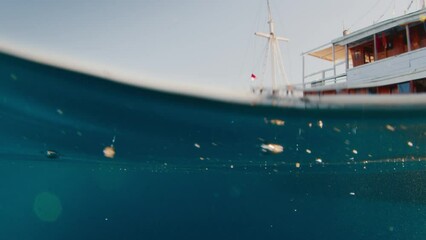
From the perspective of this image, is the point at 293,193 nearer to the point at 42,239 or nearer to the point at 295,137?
the point at 295,137

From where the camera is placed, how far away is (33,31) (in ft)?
18.9

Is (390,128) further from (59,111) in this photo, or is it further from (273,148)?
(59,111)

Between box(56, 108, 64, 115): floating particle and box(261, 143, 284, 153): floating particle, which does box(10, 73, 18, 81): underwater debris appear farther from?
box(261, 143, 284, 153): floating particle

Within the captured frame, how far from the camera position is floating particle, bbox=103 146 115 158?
12344 mm

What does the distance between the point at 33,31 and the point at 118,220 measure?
21570mm

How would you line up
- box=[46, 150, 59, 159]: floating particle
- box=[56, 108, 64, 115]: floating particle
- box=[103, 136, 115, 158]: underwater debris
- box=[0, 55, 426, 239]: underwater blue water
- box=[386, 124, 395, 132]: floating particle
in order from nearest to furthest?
box=[0, 55, 426, 239]: underwater blue water < box=[56, 108, 64, 115]: floating particle < box=[386, 124, 395, 132]: floating particle < box=[103, 136, 115, 158]: underwater debris < box=[46, 150, 59, 159]: floating particle

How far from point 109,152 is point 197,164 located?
4107mm

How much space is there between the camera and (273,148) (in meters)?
12.8

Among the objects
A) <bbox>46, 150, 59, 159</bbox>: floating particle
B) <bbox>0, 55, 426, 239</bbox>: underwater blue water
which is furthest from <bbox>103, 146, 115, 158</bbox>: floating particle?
<bbox>46, 150, 59, 159</bbox>: floating particle

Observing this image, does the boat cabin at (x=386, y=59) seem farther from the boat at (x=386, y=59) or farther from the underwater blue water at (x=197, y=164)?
the underwater blue water at (x=197, y=164)

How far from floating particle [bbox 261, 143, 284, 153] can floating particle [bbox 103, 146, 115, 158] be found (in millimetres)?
6102

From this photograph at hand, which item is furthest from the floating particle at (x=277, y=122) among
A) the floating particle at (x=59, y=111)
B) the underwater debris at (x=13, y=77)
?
the underwater debris at (x=13, y=77)

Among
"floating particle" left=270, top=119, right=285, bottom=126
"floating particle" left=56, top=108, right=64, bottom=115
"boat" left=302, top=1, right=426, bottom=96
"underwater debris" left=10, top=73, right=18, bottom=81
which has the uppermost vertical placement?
"boat" left=302, top=1, right=426, bottom=96

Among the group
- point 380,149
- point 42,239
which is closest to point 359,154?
point 380,149
